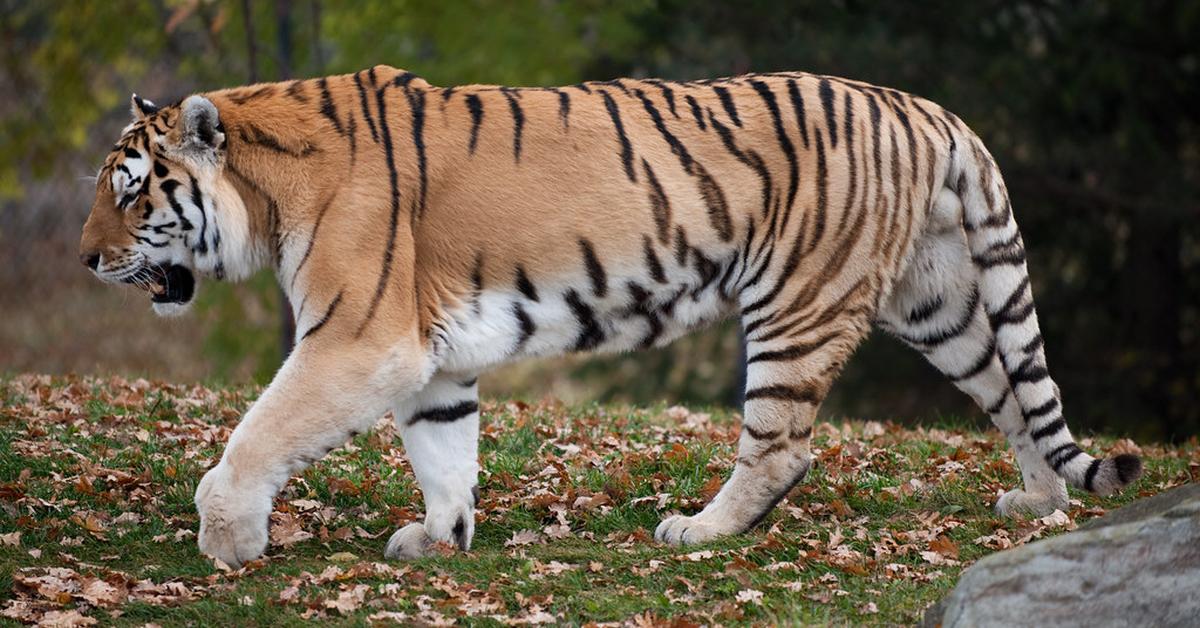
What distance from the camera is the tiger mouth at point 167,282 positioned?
6.20 meters

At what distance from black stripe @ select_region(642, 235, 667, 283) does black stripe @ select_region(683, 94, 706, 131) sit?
22.7 inches

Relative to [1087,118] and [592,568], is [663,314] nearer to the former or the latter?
[592,568]

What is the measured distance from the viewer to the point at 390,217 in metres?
5.91

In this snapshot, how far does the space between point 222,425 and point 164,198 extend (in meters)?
2.38

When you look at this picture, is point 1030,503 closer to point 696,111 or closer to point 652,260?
point 652,260

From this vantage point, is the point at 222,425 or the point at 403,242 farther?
the point at 222,425

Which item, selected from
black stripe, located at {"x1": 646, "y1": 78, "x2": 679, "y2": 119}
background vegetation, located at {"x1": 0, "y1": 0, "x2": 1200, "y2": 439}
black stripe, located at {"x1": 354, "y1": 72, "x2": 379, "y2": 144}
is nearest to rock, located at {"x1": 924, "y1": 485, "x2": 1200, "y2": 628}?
black stripe, located at {"x1": 646, "y1": 78, "x2": 679, "y2": 119}

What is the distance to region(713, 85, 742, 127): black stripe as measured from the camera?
20.7 ft

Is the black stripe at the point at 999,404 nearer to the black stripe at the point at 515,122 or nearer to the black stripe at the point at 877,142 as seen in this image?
the black stripe at the point at 877,142

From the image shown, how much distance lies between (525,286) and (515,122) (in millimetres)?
731

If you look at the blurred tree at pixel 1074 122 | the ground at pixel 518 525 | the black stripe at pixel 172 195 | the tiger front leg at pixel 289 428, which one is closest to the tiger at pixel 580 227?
the black stripe at pixel 172 195

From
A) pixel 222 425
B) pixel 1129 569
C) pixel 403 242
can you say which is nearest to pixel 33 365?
pixel 222 425

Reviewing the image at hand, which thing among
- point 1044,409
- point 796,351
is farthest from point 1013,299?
point 796,351

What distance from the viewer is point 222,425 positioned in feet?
26.8
